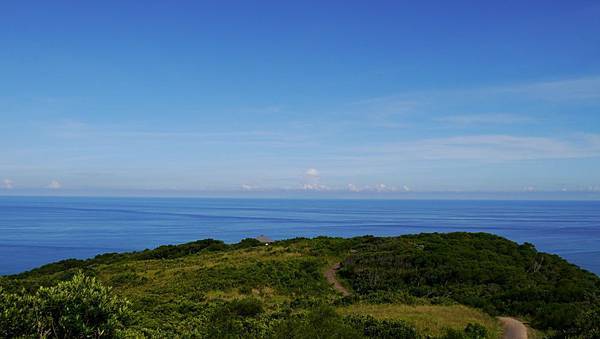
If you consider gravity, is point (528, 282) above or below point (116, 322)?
below

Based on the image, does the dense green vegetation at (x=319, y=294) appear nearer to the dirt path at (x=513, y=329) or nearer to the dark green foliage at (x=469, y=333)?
the dark green foliage at (x=469, y=333)

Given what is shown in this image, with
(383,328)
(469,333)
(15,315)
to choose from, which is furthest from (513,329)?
(15,315)

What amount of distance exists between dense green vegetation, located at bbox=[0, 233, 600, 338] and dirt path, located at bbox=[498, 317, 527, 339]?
64 centimetres

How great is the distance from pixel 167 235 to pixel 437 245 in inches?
5809

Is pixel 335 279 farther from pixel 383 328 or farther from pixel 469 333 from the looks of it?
pixel 469 333

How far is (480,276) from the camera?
41719 millimetres

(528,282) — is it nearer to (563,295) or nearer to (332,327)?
(563,295)

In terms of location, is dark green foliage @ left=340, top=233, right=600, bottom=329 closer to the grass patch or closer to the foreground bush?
the grass patch

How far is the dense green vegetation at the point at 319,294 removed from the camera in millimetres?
17094

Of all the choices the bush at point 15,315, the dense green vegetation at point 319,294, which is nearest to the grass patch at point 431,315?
the dense green vegetation at point 319,294

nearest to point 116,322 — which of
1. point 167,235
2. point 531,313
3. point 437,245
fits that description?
point 531,313

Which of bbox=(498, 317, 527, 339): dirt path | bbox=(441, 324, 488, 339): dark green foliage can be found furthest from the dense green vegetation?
bbox=(498, 317, 527, 339): dirt path

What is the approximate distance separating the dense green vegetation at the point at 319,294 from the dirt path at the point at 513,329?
2.09 ft

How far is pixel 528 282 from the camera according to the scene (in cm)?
4012
